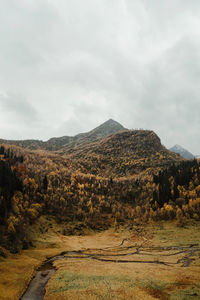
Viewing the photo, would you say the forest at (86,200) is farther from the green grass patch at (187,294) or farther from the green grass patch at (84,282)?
the green grass patch at (187,294)

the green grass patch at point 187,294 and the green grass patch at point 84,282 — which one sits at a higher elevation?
the green grass patch at point 187,294

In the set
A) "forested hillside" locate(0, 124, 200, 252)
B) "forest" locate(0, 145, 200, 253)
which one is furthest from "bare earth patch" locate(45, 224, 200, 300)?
"forested hillside" locate(0, 124, 200, 252)

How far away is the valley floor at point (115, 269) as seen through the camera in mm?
30641

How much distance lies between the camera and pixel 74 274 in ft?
134

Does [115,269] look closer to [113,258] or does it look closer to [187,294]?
[113,258]

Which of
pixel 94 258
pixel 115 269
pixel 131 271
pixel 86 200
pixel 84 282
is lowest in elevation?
pixel 94 258

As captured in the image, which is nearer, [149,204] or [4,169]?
[4,169]

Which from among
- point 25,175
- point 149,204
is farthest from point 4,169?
point 149,204

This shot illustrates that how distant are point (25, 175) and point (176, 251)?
117 meters

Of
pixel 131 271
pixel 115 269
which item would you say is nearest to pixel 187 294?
pixel 131 271

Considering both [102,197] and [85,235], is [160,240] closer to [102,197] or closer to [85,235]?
[85,235]

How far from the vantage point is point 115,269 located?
44906 mm

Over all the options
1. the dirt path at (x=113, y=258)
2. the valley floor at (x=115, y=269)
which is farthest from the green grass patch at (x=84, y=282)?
A: the dirt path at (x=113, y=258)

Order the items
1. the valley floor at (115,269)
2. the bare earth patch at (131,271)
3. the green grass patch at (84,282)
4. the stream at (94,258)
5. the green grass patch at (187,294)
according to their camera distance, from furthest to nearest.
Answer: the stream at (94,258) < the green grass patch at (84,282) < the valley floor at (115,269) < the bare earth patch at (131,271) < the green grass patch at (187,294)
